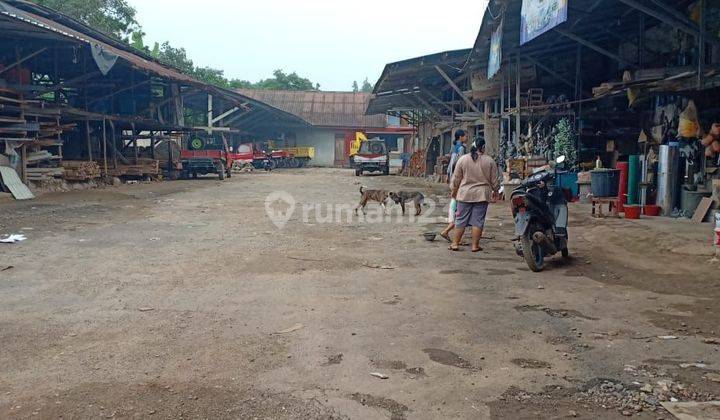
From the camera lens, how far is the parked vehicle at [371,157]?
28.5 meters

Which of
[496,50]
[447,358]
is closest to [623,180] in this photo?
[496,50]

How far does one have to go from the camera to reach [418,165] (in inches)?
1086

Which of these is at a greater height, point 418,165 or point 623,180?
point 418,165

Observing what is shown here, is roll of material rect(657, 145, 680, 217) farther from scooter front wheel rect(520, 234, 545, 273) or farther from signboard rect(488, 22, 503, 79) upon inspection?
scooter front wheel rect(520, 234, 545, 273)

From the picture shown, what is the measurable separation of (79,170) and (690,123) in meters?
16.2

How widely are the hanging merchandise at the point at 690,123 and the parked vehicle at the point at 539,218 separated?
4.57 m

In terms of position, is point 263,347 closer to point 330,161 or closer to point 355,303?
point 355,303

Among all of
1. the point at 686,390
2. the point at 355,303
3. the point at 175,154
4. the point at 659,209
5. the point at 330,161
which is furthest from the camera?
the point at 330,161

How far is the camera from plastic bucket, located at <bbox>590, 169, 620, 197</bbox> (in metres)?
10.4

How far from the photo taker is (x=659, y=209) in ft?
32.1

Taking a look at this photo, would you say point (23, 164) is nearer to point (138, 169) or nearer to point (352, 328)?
point (138, 169)

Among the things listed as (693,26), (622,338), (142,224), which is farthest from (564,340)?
(142,224)

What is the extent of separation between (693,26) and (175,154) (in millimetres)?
22337

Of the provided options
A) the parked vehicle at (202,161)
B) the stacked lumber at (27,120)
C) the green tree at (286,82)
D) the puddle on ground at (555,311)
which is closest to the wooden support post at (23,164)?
the stacked lumber at (27,120)
